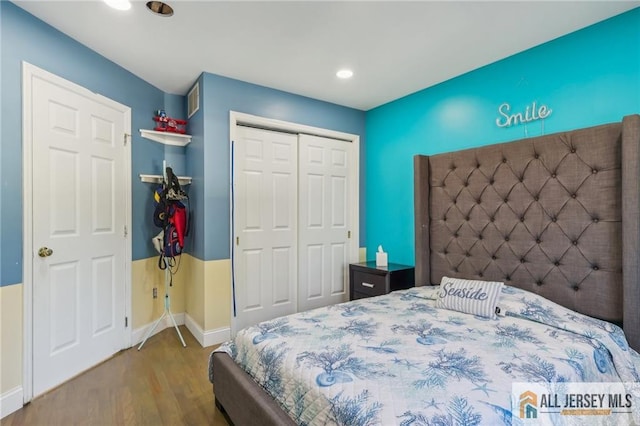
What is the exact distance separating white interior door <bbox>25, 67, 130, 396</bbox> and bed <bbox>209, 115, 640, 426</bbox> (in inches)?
50.9

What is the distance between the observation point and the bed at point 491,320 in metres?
1.18

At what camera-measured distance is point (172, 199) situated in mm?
2969

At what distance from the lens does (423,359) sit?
4.53 ft

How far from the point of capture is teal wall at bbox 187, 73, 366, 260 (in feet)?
9.55

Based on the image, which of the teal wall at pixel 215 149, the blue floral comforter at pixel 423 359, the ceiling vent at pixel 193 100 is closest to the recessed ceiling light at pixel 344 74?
the teal wall at pixel 215 149

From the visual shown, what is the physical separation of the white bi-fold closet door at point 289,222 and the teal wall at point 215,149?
126 millimetres

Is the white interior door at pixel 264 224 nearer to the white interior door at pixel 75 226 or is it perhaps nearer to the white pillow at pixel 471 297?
the white interior door at pixel 75 226

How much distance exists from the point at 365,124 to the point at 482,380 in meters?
3.26

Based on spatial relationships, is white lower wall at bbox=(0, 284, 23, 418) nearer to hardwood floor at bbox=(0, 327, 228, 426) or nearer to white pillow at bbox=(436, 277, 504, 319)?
hardwood floor at bbox=(0, 327, 228, 426)

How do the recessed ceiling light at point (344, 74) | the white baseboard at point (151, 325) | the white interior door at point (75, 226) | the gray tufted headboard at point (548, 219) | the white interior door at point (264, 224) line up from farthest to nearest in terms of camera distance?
1. the white interior door at point (264, 224)
2. the white baseboard at point (151, 325)
3. the recessed ceiling light at point (344, 74)
4. the white interior door at point (75, 226)
5. the gray tufted headboard at point (548, 219)

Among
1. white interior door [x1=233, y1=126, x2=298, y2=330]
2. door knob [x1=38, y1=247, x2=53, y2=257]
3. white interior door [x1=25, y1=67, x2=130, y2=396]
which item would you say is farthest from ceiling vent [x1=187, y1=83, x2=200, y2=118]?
door knob [x1=38, y1=247, x2=53, y2=257]

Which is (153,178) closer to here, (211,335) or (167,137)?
(167,137)

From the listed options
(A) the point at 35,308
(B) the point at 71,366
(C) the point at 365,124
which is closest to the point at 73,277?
(A) the point at 35,308

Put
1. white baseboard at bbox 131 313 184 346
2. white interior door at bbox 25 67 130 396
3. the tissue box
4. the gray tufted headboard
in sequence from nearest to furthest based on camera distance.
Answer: the gray tufted headboard
white interior door at bbox 25 67 130 396
white baseboard at bbox 131 313 184 346
the tissue box
